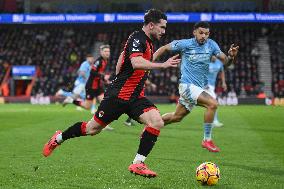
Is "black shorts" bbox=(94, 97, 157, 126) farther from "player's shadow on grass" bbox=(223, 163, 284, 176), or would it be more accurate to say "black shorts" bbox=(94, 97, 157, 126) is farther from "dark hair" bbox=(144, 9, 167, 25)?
"player's shadow on grass" bbox=(223, 163, 284, 176)

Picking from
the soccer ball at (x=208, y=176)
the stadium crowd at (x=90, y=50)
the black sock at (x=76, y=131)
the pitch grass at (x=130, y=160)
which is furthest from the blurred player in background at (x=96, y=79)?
the stadium crowd at (x=90, y=50)

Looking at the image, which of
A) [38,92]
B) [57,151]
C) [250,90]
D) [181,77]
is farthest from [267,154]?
[38,92]

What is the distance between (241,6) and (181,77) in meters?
30.0

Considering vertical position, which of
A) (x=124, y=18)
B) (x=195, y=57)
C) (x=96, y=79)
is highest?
(x=195, y=57)

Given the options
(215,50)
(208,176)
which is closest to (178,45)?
(215,50)

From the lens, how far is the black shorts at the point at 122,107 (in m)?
7.15

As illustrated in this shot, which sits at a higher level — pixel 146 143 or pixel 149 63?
pixel 149 63

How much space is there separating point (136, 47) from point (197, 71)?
12.7 ft

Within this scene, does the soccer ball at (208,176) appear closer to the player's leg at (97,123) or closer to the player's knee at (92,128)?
the player's leg at (97,123)

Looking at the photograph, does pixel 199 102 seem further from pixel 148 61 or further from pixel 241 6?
pixel 241 6

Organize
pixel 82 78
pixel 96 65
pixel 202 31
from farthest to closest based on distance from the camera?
pixel 82 78 → pixel 96 65 → pixel 202 31

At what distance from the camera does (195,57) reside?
10.5 metres

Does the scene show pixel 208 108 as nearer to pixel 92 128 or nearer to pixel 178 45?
pixel 178 45

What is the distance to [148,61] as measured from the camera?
675cm
